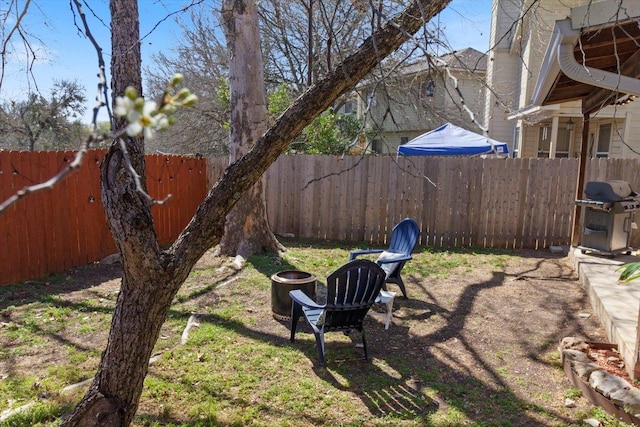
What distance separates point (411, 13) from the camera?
255cm

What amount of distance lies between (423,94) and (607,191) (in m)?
3.05

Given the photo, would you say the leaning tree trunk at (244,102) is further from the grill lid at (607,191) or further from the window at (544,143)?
the window at (544,143)

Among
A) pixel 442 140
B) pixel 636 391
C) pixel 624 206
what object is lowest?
pixel 636 391

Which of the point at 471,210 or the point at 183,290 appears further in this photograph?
the point at 471,210

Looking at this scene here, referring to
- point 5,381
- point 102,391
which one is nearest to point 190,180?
point 5,381

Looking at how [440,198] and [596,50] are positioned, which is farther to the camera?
[440,198]

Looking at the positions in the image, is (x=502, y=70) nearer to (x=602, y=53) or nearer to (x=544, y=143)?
(x=544, y=143)

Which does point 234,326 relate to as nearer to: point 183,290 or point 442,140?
point 183,290

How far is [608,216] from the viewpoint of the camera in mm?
6180

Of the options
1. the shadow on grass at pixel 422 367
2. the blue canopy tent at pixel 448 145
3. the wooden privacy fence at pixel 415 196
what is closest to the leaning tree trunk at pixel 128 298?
the shadow on grass at pixel 422 367

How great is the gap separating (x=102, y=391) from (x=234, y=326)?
225cm

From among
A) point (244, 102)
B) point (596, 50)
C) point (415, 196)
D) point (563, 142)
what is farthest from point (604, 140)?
point (244, 102)

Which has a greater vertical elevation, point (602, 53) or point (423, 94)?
point (602, 53)

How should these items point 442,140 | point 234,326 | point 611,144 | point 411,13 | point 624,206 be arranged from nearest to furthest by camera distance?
point 411,13 → point 234,326 → point 624,206 → point 442,140 → point 611,144
